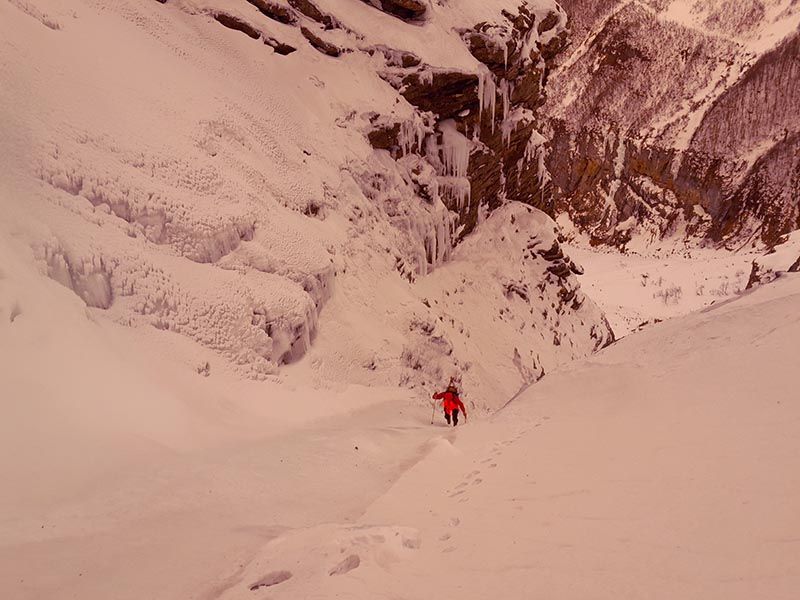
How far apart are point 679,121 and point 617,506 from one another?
51490 millimetres

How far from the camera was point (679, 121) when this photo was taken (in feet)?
155

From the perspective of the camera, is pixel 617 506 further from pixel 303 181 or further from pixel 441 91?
pixel 441 91

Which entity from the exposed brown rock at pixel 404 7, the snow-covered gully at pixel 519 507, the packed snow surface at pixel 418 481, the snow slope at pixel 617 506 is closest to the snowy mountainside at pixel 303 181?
the exposed brown rock at pixel 404 7

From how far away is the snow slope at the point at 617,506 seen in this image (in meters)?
2.82

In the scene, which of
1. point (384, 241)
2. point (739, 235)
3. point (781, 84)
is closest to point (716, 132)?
point (781, 84)

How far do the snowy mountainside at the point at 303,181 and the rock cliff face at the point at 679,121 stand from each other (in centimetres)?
3031

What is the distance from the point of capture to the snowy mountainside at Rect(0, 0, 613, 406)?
7629 millimetres

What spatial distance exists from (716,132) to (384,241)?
141 feet

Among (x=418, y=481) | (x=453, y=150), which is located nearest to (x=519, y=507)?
(x=418, y=481)

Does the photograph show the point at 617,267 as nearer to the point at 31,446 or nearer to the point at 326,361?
the point at 326,361

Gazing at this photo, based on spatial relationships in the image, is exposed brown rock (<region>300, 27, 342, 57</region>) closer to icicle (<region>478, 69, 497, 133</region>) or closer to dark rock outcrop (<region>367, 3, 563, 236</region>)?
dark rock outcrop (<region>367, 3, 563, 236</region>)

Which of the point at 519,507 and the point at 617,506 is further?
the point at 519,507

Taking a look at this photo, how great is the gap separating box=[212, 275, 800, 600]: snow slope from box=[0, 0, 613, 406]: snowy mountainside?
445 centimetres

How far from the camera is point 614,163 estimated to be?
161 ft
